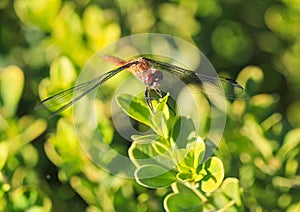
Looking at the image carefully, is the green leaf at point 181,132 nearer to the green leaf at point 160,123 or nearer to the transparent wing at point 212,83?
the green leaf at point 160,123

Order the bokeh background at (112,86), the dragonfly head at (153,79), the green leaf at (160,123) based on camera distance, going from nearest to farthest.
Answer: the green leaf at (160,123), the dragonfly head at (153,79), the bokeh background at (112,86)

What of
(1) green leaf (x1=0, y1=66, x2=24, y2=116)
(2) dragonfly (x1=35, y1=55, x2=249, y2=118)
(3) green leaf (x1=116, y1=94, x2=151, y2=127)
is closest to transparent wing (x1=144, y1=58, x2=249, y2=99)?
(2) dragonfly (x1=35, y1=55, x2=249, y2=118)

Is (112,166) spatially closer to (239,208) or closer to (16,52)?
(239,208)

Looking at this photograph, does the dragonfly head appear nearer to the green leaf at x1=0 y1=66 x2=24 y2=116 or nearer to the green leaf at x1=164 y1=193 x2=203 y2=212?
the green leaf at x1=164 y1=193 x2=203 y2=212

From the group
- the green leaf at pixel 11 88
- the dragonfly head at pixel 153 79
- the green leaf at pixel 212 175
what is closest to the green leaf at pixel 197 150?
the green leaf at pixel 212 175

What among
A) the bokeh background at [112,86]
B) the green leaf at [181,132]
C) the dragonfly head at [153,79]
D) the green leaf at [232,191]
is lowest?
the bokeh background at [112,86]

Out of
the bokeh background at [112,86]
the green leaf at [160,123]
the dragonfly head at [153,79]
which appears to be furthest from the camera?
the bokeh background at [112,86]
